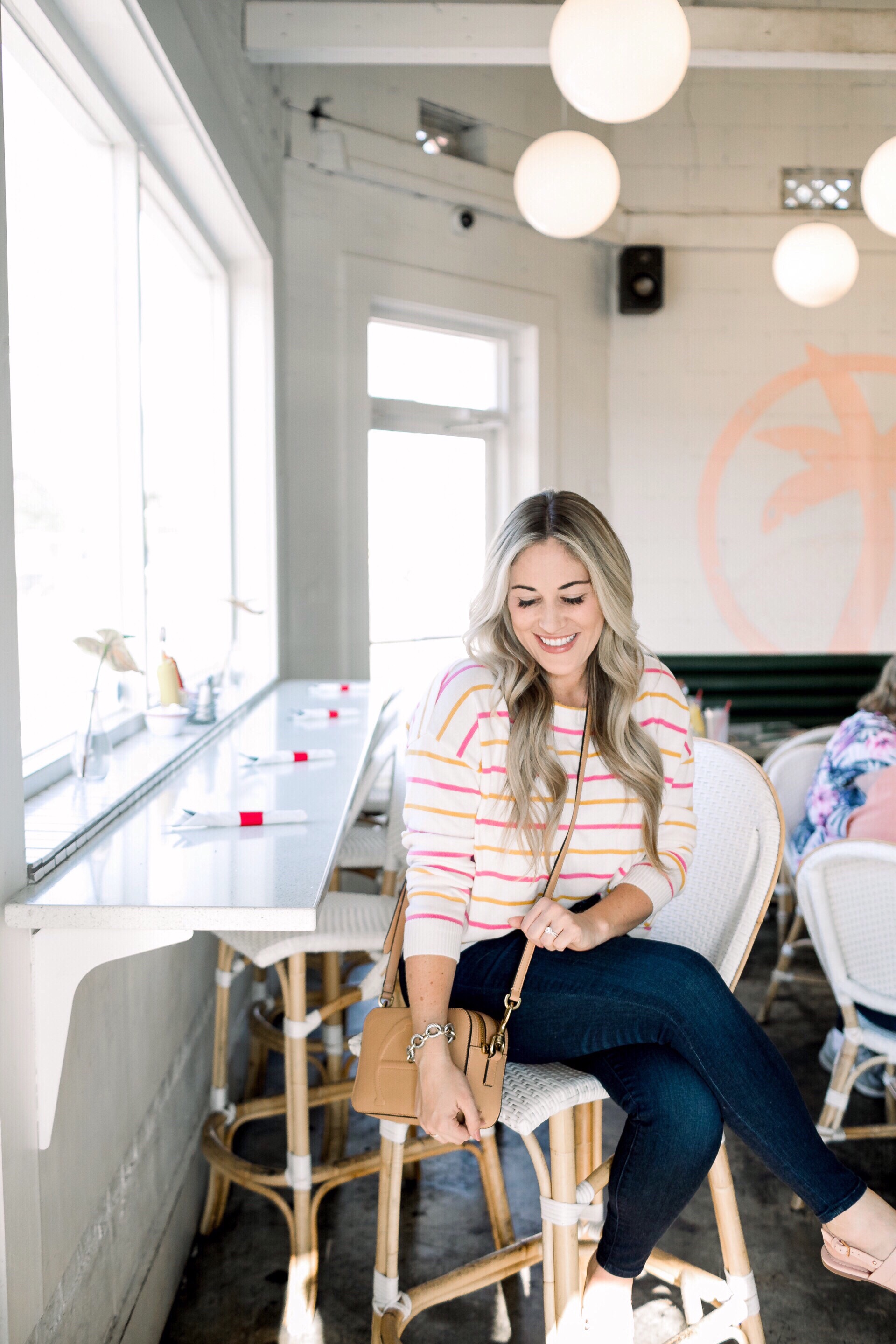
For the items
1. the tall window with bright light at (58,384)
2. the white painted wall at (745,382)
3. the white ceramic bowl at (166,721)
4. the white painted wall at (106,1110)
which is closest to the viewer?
the white painted wall at (106,1110)

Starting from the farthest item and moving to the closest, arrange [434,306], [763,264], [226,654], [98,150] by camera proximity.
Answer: [763,264]
[434,306]
[226,654]
[98,150]

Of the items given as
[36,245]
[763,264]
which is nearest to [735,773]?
[36,245]

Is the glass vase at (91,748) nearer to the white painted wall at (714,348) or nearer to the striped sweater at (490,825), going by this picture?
the striped sweater at (490,825)

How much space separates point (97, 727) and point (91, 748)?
40mm

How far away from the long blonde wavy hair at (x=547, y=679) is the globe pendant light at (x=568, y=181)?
64.2 inches

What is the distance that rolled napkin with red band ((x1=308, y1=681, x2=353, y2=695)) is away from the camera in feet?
11.4

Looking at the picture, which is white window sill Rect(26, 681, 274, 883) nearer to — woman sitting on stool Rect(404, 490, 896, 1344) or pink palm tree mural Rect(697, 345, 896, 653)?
woman sitting on stool Rect(404, 490, 896, 1344)

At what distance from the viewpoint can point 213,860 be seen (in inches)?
60.6

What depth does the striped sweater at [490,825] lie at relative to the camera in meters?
1.51

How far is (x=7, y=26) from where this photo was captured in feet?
5.79

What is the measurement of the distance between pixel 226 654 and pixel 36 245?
147 cm

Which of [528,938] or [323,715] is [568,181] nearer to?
[323,715]

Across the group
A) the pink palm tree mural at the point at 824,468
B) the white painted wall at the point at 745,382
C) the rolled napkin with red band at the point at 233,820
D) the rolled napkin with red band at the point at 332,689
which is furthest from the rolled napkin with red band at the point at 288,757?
the pink palm tree mural at the point at 824,468

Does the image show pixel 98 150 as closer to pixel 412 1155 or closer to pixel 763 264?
pixel 412 1155
